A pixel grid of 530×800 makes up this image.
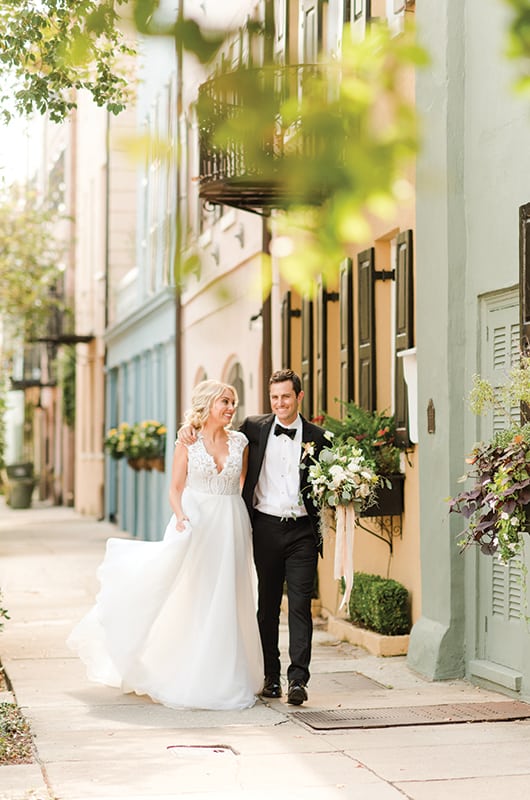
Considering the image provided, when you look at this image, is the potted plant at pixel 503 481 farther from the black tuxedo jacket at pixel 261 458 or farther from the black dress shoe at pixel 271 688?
the black dress shoe at pixel 271 688

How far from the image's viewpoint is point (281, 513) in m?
8.79

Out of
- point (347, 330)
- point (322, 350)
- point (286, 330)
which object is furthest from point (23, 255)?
point (347, 330)

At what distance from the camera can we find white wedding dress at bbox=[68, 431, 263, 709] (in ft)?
28.4

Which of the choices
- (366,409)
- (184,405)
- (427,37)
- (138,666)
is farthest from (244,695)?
(184,405)

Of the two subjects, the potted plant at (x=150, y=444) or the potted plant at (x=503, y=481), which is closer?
the potted plant at (x=503, y=481)

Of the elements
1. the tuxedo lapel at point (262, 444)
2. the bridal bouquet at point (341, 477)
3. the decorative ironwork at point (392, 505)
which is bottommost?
the decorative ironwork at point (392, 505)

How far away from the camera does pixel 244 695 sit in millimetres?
8594

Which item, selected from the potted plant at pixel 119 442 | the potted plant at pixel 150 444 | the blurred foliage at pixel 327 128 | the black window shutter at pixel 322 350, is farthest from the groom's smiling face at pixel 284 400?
the potted plant at pixel 119 442

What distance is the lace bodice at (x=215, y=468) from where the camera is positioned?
886 centimetres

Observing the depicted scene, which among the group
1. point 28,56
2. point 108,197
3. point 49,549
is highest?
point 108,197

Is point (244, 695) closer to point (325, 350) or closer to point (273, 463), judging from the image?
point (273, 463)

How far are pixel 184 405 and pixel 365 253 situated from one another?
35.0 feet

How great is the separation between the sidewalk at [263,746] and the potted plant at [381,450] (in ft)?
3.77

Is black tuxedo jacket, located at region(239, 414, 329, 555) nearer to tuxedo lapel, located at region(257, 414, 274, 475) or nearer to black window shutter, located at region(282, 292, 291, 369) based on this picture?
tuxedo lapel, located at region(257, 414, 274, 475)
